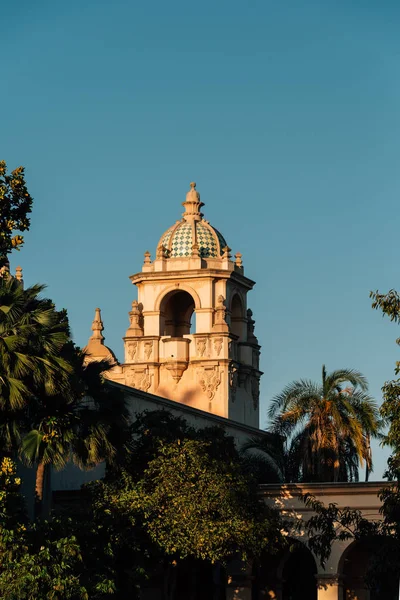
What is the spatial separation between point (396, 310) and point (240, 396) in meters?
34.2

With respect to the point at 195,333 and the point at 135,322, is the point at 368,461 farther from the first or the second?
the point at 135,322

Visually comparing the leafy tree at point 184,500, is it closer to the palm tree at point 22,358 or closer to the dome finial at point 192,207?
the palm tree at point 22,358

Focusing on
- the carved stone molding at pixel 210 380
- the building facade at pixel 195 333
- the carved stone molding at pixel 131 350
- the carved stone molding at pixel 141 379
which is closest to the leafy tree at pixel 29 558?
the building facade at pixel 195 333

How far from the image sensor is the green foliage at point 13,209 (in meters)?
40.2

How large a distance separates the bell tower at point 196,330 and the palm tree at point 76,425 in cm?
2487

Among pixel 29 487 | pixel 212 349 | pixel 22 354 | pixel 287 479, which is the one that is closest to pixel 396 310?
pixel 22 354

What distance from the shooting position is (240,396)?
73188 millimetres

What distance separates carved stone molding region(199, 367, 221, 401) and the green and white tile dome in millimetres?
5542

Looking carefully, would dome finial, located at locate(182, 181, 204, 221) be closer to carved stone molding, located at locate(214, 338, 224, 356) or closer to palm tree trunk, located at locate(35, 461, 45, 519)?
carved stone molding, located at locate(214, 338, 224, 356)

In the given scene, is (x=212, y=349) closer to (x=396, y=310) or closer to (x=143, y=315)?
(x=143, y=315)

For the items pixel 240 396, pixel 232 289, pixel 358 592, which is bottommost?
pixel 358 592

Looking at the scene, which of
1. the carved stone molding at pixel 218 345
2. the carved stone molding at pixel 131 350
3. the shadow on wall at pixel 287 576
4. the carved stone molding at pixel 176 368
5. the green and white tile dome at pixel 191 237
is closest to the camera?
the shadow on wall at pixel 287 576

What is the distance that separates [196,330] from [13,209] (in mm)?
32253

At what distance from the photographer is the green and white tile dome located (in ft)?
244
